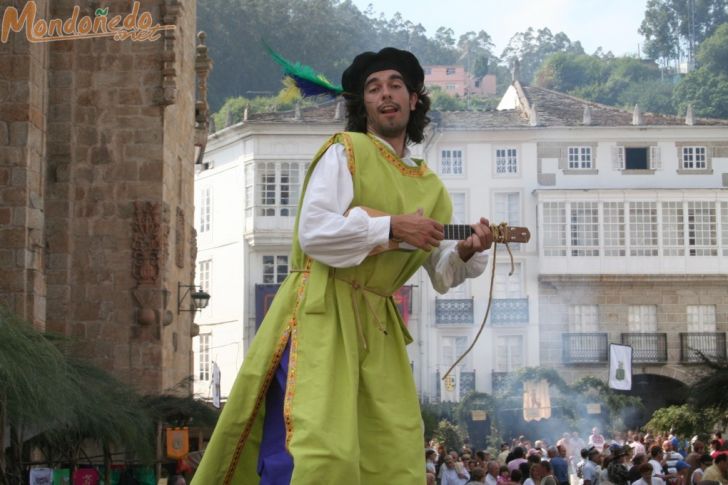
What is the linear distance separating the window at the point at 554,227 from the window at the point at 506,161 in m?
1.67

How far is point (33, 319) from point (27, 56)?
3.11 metres

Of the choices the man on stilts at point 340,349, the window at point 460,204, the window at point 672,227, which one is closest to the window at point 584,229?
the window at point 672,227

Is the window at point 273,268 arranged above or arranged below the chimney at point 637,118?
below

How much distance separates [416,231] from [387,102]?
681 mm

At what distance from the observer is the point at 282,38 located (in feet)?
271

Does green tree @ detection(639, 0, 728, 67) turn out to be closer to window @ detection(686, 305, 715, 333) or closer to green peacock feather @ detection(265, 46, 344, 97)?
window @ detection(686, 305, 715, 333)

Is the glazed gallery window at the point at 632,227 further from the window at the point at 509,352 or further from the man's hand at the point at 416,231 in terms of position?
the man's hand at the point at 416,231

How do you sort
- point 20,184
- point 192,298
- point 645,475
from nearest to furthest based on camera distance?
1. point 645,475
2. point 20,184
3. point 192,298

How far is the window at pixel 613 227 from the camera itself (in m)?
52.3

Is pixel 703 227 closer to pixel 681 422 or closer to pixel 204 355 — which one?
pixel 204 355

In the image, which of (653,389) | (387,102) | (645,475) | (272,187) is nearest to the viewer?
(387,102)

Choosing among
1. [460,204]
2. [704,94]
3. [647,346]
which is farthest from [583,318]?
[704,94]

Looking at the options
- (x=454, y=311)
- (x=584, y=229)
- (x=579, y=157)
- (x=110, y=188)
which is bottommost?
(x=454, y=311)

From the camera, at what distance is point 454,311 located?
5147 centimetres
